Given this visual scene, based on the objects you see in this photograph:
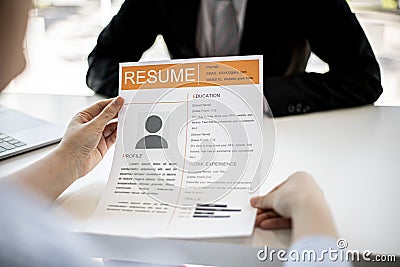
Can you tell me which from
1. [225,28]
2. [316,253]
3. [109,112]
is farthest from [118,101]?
[225,28]

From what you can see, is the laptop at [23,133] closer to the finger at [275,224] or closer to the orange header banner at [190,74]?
the orange header banner at [190,74]

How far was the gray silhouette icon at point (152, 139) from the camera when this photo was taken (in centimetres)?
75

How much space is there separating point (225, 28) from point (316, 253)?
31.5 inches

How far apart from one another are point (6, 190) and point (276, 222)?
340 millimetres

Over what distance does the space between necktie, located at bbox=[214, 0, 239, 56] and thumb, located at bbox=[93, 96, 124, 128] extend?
547mm

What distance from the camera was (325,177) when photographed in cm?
77

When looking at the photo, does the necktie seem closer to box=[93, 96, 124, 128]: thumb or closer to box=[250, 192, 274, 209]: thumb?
box=[93, 96, 124, 128]: thumb

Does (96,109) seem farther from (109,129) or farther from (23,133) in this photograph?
(23,133)

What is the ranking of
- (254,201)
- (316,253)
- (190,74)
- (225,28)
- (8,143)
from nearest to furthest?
1. (316,253)
2. (254,201)
3. (190,74)
4. (8,143)
5. (225,28)

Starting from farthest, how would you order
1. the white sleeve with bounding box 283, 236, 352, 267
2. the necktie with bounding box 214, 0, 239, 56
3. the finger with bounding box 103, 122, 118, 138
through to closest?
the necktie with bounding box 214, 0, 239, 56, the finger with bounding box 103, 122, 118, 138, the white sleeve with bounding box 283, 236, 352, 267

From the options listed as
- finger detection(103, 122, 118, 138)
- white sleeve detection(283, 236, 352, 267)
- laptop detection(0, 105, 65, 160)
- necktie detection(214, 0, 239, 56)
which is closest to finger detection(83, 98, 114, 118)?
finger detection(103, 122, 118, 138)

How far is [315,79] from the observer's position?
1.07 m

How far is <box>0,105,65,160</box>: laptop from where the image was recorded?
902mm

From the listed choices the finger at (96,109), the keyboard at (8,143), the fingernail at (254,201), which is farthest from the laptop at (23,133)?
the fingernail at (254,201)
